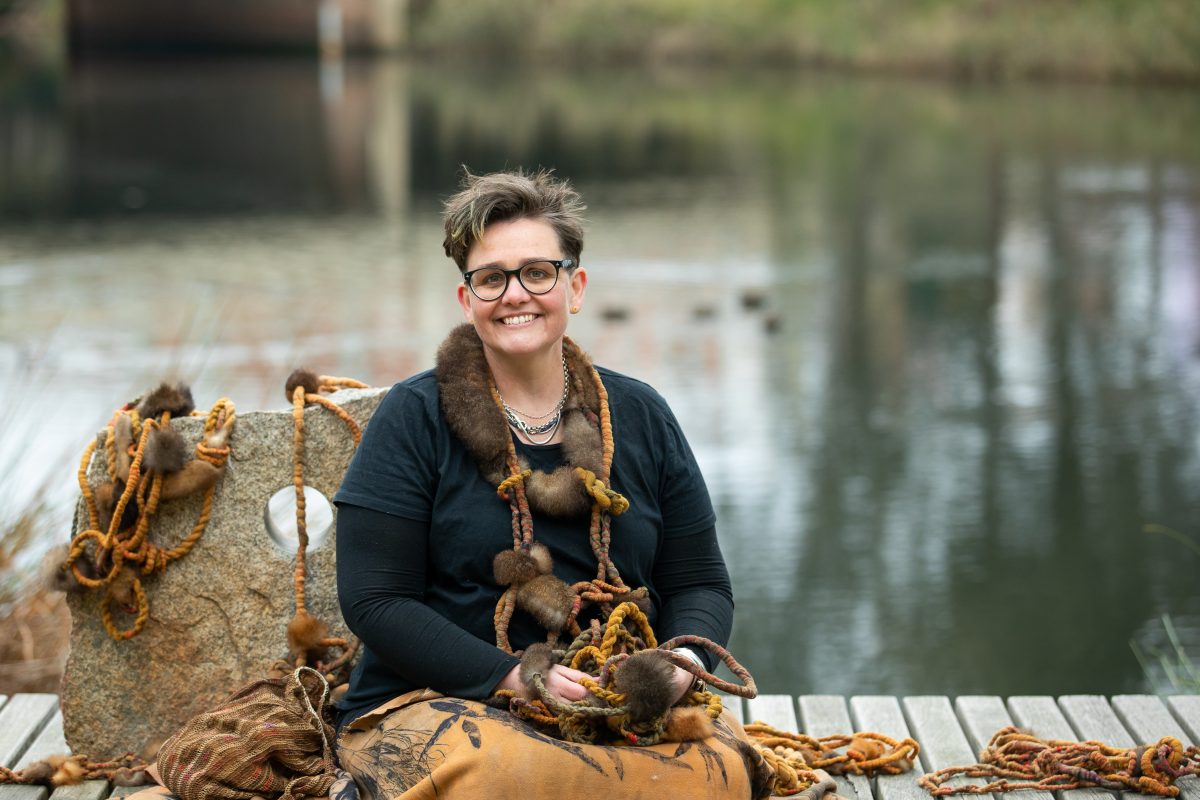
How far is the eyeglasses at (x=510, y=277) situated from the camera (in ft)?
9.12

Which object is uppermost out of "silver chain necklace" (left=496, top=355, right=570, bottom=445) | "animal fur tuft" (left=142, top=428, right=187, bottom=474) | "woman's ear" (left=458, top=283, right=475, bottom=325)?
"woman's ear" (left=458, top=283, right=475, bottom=325)

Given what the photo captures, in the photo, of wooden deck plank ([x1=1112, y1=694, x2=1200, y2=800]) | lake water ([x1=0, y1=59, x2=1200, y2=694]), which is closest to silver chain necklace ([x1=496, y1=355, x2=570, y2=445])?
wooden deck plank ([x1=1112, y1=694, x2=1200, y2=800])

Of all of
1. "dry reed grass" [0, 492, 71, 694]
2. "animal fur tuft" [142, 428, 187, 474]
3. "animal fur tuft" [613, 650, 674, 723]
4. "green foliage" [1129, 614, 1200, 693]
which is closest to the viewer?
"animal fur tuft" [613, 650, 674, 723]

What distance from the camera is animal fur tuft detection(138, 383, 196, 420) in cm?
326

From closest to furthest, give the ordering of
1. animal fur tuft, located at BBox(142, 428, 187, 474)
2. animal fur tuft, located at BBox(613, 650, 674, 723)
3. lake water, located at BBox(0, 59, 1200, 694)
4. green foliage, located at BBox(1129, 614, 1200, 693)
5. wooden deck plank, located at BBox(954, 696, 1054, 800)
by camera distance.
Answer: animal fur tuft, located at BBox(613, 650, 674, 723) → animal fur tuft, located at BBox(142, 428, 187, 474) → wooden deck plank, located at BBox(954, 696, 1054, 800) → green foliage, located at BBox(1129, 614, 1200, 693) → lake water, located at BBox(0, 59, 1200, 694)

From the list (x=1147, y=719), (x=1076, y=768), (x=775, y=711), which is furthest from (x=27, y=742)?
(x=1147, y=719)

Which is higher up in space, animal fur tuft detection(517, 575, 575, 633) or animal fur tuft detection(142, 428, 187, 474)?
animal fur tuft detection(142, 428, 187, 474)

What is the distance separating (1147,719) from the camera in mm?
3523

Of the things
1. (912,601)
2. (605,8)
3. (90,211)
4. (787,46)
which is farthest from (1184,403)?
(605,8)

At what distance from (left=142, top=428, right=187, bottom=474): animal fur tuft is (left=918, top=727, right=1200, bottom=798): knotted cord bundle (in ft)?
5.41

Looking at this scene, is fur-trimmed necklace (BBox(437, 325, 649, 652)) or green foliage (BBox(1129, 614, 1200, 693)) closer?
fur-trimmed necklace (BBox(437, 325, 649, 652))

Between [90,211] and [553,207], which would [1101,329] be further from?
[90,211]

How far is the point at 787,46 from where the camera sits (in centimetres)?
4350

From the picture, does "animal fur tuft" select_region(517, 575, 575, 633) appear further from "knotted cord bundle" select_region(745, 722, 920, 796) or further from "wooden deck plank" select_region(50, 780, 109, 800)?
"wooden deck plank" select_region(50, 780, 109, 800)
